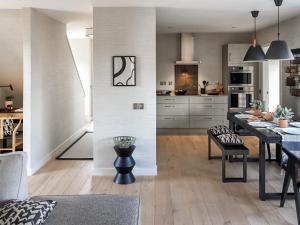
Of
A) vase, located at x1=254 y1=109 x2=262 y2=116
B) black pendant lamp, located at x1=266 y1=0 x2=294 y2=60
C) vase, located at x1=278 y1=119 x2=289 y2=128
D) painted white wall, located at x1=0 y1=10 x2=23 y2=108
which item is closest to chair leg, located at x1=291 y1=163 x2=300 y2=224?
vase, located at x1=278 y1=119 x2=289 y2=128

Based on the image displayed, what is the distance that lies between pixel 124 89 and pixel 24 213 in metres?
3.11

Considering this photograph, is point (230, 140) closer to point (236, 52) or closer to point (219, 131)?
point (219, 131)

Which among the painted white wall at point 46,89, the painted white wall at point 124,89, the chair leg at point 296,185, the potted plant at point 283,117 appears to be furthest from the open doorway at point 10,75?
the chair leg at point 296,185

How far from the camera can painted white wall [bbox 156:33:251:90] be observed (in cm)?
867

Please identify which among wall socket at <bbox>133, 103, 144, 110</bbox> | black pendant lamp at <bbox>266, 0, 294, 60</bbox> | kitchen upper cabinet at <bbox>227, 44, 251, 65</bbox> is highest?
kitchen upper cabinet at <bbox>227, 44, 251, 65</bbox>

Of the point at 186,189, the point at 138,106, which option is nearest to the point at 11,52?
the point at 138,106

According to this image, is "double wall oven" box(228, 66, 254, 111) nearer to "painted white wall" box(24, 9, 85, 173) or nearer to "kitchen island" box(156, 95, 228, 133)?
"kitchen island" box(156, 95, 228, 133)

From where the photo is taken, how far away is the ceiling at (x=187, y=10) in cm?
461

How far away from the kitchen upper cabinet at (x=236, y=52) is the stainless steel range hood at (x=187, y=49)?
86 cm

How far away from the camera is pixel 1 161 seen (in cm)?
229

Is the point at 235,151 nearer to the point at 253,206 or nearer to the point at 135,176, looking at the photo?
the point at 253,206

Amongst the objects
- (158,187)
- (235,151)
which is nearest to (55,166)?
(158,187)

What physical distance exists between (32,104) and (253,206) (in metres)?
3.45

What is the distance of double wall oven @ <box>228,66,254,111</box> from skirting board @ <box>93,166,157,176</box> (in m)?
4.02
